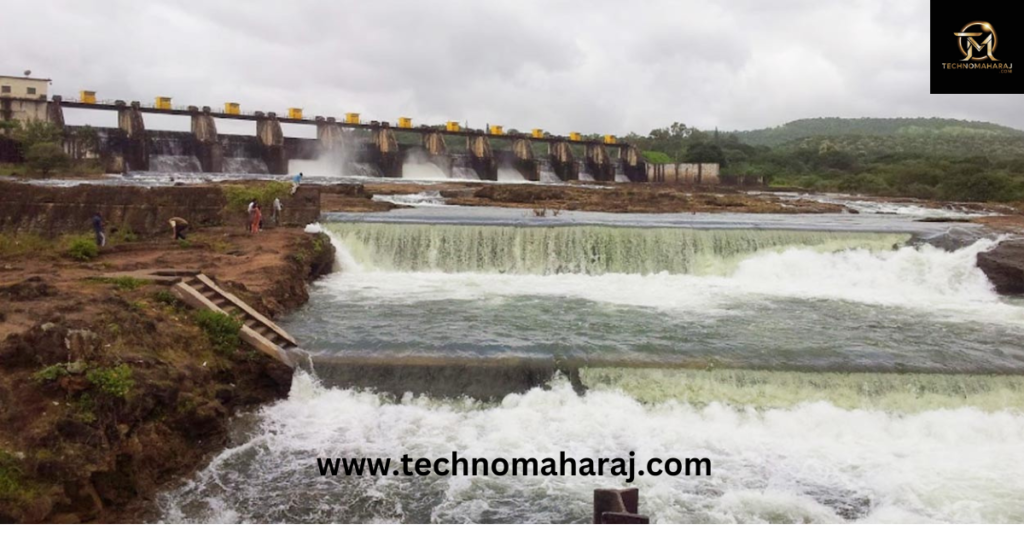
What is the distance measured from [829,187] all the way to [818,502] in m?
51.5

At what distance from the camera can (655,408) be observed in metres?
8.34

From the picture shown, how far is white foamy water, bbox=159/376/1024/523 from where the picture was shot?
6.39 metres

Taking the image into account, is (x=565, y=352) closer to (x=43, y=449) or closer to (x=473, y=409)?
(x=473, y=409)

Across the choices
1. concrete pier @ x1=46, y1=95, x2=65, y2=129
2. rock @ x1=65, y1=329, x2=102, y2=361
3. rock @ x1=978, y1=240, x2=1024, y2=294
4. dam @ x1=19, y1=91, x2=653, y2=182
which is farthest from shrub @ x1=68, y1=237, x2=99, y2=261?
concrete pier @ x1=46, y1=95, x2=65, y2=129

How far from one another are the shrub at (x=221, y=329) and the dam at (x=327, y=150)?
32.6 m

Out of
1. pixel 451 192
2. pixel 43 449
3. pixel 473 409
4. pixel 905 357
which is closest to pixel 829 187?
pixel 451 192

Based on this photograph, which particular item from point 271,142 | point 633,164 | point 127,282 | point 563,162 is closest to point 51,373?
point 127,282

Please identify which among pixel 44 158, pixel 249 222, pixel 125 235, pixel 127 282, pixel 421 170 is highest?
pixel 421 170

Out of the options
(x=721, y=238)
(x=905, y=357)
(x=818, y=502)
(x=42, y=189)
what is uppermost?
(x=42, y=189)

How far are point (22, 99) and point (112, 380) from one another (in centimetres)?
4015

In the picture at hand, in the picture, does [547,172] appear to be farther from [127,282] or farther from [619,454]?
[619,454]

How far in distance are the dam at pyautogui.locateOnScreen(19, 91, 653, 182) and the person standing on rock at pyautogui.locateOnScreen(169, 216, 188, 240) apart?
24.9m

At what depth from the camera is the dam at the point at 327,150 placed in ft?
130

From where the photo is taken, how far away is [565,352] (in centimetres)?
967
